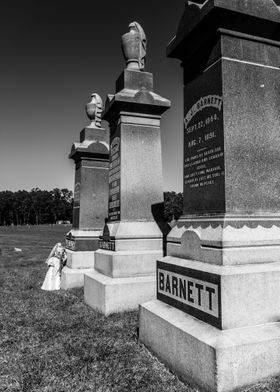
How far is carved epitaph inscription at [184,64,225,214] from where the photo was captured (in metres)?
3.71

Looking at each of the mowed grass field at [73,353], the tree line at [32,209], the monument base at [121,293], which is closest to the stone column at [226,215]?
the mowed grass field at [73,353]

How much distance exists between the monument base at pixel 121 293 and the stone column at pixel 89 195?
2763 mm

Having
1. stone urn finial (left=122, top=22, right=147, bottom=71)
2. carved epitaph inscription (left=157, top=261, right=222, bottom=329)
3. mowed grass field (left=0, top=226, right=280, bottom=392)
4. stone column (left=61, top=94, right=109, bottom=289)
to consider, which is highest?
stone urn finial (left=122, top=22, right=147, bottom=71)

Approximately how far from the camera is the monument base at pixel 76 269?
28.1ft

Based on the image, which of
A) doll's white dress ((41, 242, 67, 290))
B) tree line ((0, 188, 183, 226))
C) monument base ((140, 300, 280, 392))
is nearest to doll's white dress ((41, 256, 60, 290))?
→ doll's white dress ((41, 242, 67, 290))

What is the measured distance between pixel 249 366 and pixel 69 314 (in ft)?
12.5

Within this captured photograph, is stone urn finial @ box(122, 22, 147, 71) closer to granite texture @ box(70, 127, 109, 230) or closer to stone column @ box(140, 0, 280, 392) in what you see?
granite texture @ box(70, 127, 109, 230)

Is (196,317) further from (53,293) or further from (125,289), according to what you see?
(53,293)

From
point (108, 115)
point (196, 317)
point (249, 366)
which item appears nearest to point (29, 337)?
point (196, 317)

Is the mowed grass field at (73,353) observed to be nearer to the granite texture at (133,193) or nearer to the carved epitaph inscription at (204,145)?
the granite texture at (133,193)

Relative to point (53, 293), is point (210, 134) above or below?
above

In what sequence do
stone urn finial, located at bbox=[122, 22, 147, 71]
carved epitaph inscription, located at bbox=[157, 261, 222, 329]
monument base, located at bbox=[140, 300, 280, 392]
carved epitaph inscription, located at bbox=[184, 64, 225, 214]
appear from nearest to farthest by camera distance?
monument base, located at bbox=[140, 300, 280, 392], carved epitaph inscription, located at bbox=[157, 261, 222, 329], carved epitaph inscription, located at bbox=[184, 64, 225, 214], stone urn finial, located at bbox=[122, 22, 147, 71]

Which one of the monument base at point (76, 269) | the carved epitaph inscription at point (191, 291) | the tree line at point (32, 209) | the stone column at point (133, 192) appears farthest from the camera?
the tree line at point (32, 209)

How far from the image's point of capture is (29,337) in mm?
4852
